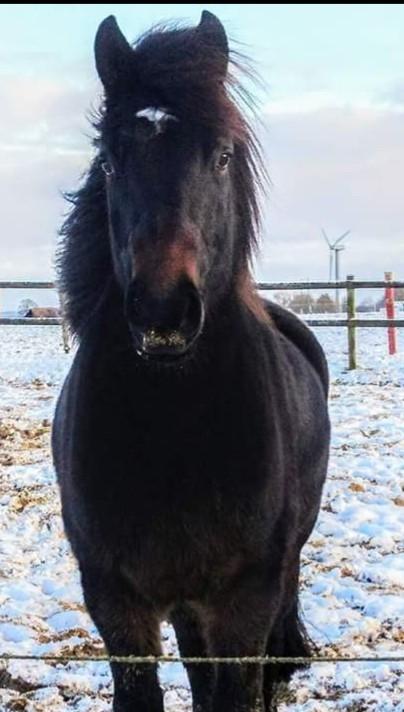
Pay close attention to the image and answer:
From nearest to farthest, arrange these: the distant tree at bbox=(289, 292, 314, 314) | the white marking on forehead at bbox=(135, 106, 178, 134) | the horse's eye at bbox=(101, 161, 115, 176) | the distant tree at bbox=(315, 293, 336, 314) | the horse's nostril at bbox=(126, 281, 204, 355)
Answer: the horse's nostril at bbox=(126, 281, 204, 355) → the white marking on forehead at bbox=(135, 106, 178, 134) → the horse's eye at bbox=(101, 161, 115, 176) → the distant tree at bbox=(289, 292, 314, 314) → the distant tree at bbox=(315, 293, 336, 314)

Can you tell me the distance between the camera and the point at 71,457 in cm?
298

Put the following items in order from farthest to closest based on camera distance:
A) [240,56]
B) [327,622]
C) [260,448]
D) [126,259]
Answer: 1. [327,622]
2. [240,56]
3. [260,448]
4. [126,259]

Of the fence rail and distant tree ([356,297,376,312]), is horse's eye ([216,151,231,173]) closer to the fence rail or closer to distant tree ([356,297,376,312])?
the fence rail

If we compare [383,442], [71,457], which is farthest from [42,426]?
[71,457]

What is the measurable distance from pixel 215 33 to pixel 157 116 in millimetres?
537

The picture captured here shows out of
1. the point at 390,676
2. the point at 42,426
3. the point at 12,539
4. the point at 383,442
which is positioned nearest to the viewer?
the point at 390,676

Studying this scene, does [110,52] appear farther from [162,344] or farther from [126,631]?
[126,631]

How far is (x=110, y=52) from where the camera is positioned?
2.84 metres

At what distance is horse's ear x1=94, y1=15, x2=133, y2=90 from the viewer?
2816 millimetres

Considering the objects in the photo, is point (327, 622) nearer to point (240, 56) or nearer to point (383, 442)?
point (240, 56)

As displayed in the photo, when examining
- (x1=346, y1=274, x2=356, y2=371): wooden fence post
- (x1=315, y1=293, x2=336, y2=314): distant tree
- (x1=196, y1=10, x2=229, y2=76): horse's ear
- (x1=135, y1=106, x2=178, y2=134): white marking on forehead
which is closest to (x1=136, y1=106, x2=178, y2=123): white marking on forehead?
(x1=135, y1=106, x2=178, y2=134): white marking on forehead

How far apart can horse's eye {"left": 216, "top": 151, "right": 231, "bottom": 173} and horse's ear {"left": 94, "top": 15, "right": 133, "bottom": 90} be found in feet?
1.29

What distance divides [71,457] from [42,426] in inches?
263

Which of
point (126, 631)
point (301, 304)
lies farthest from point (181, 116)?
point (301, 304)
